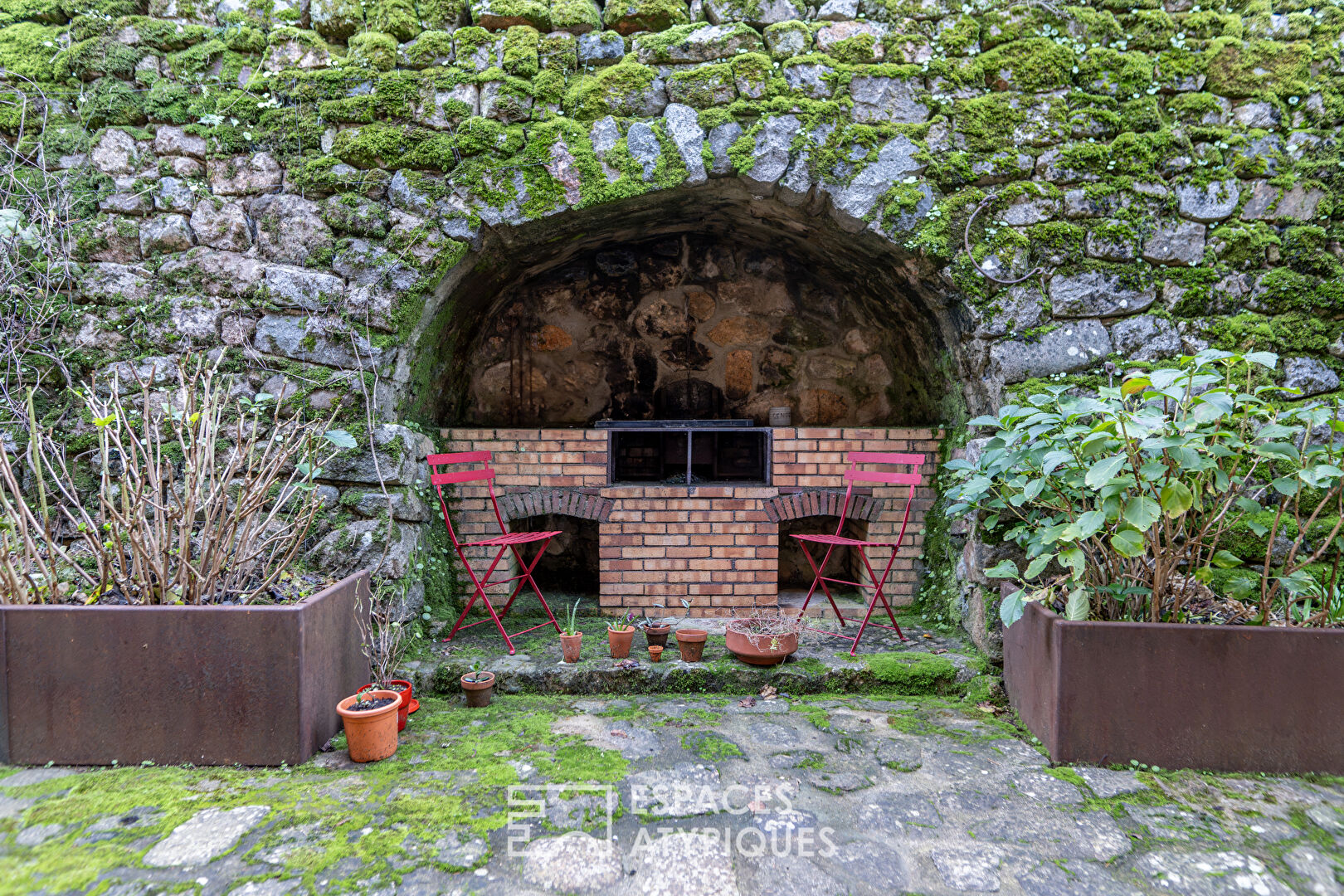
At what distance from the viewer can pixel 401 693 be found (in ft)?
7.75

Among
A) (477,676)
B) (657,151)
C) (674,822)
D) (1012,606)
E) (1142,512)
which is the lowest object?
(674,822)

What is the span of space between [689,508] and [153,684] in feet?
7.85

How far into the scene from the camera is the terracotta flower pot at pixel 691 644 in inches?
114

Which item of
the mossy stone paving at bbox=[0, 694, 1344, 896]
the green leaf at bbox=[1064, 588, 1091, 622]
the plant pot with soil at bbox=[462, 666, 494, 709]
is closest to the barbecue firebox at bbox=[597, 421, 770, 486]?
the plant pot with soil at bbox=[462, 666, 494, 709]

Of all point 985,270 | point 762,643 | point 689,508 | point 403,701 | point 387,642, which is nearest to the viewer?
point 403,701

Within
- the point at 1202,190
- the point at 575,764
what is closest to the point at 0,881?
the point at 575,764

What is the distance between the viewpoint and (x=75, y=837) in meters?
1.74

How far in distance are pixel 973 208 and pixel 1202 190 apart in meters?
0.98

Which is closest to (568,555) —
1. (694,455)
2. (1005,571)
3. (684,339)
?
(694,455)

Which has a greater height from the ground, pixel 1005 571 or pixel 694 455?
pixel 694 455

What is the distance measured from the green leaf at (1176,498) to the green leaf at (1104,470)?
0.16 m

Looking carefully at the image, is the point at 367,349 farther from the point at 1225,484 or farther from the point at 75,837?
the point at 1225,484

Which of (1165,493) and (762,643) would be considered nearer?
(1165,493)

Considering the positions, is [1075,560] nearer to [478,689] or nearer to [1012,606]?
[1012,606]
